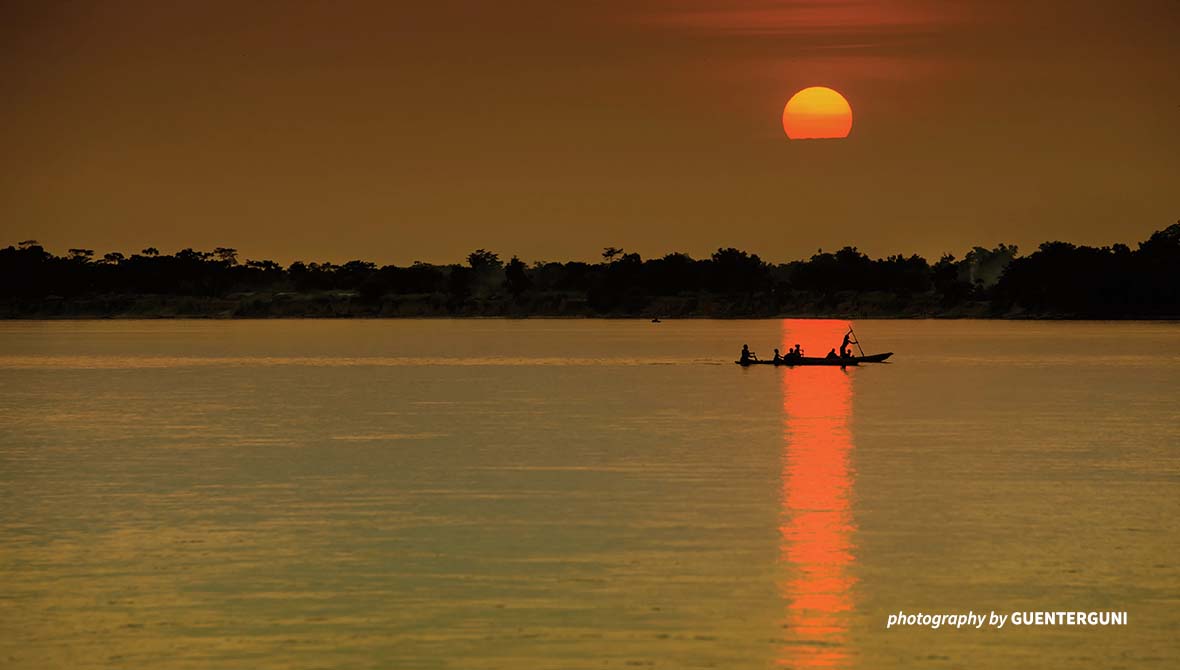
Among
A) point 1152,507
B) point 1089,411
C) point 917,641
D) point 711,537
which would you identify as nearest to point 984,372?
point 1089,411

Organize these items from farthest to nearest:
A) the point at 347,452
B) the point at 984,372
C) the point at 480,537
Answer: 1. the point at 984,372
2. the point at 347,452
3. the point at 480,537

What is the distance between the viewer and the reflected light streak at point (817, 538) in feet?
69.3

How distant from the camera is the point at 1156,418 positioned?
59.1m

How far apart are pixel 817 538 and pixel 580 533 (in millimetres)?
4170

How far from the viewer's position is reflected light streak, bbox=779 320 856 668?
21109mm

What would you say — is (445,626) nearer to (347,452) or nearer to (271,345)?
(347,452)

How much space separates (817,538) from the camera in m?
29.3

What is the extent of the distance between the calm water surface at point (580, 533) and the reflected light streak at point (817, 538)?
80 millimetres

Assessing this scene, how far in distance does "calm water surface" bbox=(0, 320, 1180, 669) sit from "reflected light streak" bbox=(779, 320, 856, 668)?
8 cm

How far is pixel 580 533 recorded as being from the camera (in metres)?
29.6

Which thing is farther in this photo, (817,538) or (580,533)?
(580,533)

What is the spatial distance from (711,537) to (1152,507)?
9.92 m

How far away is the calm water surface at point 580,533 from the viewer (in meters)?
21.0

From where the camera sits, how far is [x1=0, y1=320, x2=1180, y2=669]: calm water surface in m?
21.0
